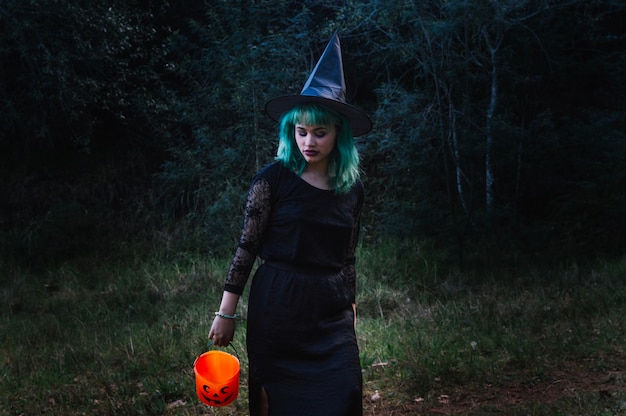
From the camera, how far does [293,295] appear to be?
10.4ft

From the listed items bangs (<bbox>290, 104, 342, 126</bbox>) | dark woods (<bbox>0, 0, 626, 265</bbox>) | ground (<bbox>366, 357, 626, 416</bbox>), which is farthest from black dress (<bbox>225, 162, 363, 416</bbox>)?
dark woods (<bbox>0, 0, 626, 265</bbox>)

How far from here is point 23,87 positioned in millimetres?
11156

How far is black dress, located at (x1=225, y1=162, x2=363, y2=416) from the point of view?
3146mm

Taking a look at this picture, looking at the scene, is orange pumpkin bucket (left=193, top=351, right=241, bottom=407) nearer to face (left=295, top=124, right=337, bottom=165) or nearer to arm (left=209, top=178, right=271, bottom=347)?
arm (left=209, top=178, right=271, bottom=347)

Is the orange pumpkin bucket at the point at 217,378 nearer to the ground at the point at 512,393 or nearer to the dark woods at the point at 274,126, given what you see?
the ground at the point at 512,393

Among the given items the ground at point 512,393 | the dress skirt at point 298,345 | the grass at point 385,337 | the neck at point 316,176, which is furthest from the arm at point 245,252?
the ground at point 512,393

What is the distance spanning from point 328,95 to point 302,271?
2.71 ft

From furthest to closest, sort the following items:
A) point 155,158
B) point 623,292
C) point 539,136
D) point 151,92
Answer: point 155,158 < point 151,92 < point 539,136 < point 623,292

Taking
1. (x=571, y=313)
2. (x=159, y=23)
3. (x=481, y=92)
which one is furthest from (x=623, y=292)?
(x=159, y=23)

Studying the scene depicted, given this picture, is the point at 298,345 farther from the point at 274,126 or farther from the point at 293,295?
the point at 274,126

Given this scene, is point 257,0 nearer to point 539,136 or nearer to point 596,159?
point 539,136

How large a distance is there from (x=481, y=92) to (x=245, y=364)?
298 inches

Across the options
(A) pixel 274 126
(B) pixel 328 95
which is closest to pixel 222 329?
(B) pixel 328 95

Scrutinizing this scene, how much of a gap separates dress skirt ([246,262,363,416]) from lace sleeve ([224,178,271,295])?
3.9 inches
